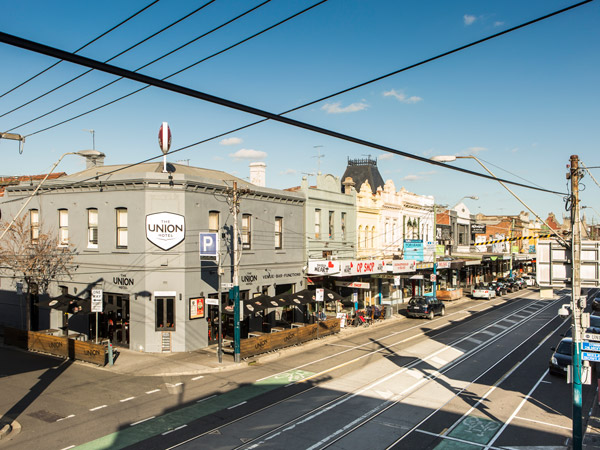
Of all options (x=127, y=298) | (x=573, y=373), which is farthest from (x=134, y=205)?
(x=573, y=373)

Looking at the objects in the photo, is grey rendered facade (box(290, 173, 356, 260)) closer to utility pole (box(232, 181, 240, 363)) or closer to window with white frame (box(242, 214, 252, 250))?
window with white frame (box(242, 214, 252, 250))

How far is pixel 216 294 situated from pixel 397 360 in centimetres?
1061

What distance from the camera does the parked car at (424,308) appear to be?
39469 millimetres

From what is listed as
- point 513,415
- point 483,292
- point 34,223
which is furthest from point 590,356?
point 483,292

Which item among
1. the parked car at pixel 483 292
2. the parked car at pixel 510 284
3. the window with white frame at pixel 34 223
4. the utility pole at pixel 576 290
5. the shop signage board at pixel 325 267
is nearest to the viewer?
the utility pole at pixel 576 290

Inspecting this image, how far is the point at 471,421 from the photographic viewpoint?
1577 cm

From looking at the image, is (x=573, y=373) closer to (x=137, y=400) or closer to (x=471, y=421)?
(x=471, y=421)

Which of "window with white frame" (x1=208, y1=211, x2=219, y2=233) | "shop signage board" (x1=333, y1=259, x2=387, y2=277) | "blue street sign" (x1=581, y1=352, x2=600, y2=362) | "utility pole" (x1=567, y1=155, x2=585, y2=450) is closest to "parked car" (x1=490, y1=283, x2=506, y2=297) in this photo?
"shop signage board" (x1=333, y1=259, x2=387, y2=277)

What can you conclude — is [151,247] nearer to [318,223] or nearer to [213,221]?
[213,221]

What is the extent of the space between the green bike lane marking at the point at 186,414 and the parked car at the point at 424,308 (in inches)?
781

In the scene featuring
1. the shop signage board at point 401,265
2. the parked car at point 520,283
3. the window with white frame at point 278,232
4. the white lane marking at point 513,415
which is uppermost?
the window with white frame at point 278,232

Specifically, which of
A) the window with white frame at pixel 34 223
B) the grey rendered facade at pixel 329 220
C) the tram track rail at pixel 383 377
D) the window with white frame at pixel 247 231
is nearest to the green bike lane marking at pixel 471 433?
the tram track rail at pixel 383 377

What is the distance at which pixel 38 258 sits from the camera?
29688 millimetres

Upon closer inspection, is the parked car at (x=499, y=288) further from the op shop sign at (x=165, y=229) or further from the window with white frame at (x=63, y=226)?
the window with white frame at (x=63, y=226)
